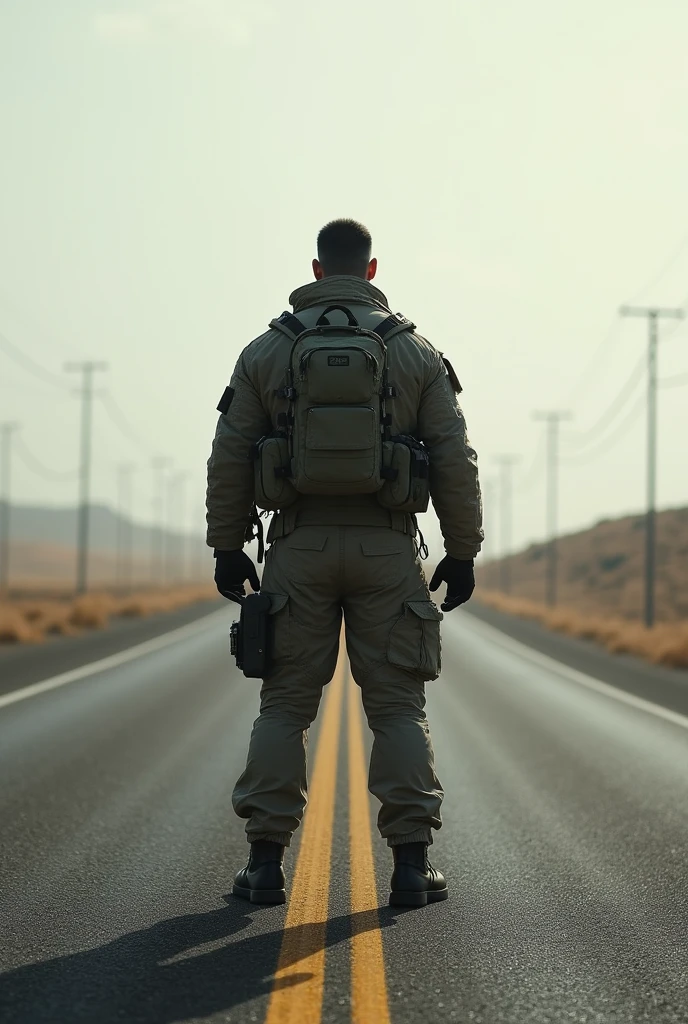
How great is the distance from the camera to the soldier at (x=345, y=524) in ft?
16.2

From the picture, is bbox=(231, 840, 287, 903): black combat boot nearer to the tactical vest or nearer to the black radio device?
the black radio device

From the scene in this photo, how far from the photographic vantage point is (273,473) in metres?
5.05

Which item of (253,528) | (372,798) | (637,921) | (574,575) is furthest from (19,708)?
(574,575)

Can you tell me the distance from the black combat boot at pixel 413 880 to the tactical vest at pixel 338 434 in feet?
4.48

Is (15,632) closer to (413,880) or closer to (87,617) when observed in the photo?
(87,617)

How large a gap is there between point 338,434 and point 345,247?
93 centimetres

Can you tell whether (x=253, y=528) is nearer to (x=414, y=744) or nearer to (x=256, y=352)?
(x=256, y=352)

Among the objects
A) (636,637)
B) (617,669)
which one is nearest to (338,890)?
(617,669)

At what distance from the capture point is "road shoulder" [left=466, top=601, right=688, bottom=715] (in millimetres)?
14722

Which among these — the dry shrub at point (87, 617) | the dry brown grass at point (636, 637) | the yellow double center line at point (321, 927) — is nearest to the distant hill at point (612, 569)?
the dry brown grass at point (636, 637)

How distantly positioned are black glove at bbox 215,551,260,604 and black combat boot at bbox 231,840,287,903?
3.30 feet

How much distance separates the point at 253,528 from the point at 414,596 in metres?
0.77

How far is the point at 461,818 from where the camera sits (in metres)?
6.90

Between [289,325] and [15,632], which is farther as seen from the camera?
[15,632]
